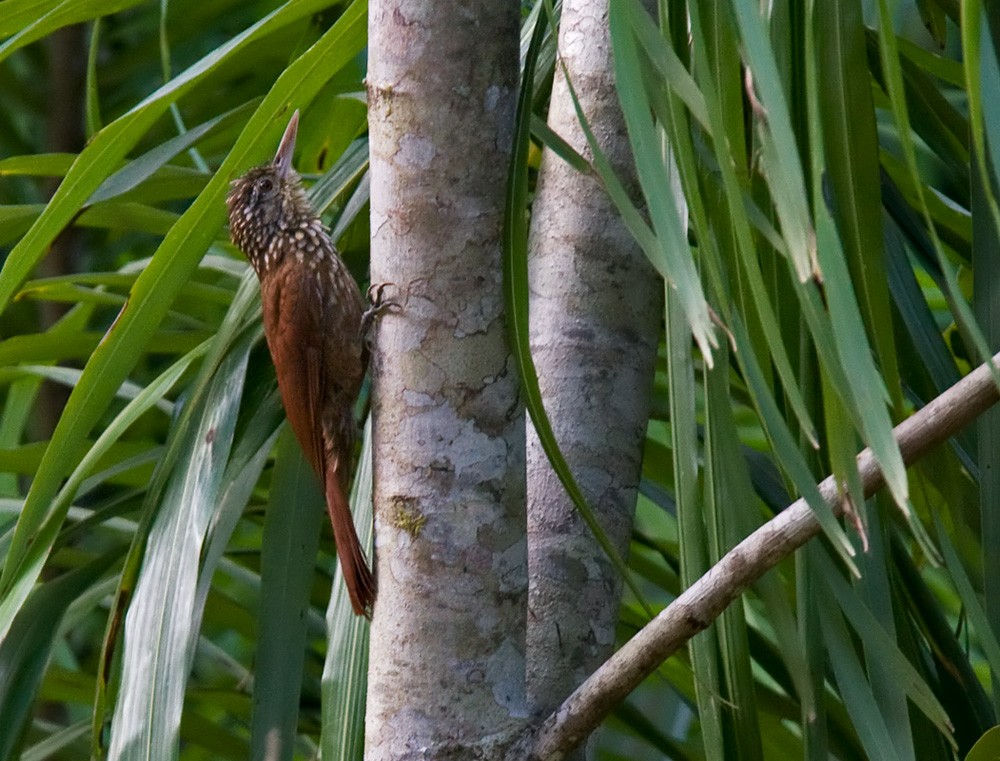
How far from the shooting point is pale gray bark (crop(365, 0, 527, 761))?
121 centimetres

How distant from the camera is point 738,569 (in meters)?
1.04

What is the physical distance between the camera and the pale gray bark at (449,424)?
1.21 meters

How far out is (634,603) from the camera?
272cm

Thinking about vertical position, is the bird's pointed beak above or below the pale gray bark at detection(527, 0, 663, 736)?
above

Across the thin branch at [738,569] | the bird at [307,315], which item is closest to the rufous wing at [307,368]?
the bird at [307,315]

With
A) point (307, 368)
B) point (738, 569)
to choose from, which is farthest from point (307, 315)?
point (738, 569)

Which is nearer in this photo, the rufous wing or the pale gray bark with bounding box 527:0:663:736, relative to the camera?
the pale gray bark with bounding box 527:0:663:736

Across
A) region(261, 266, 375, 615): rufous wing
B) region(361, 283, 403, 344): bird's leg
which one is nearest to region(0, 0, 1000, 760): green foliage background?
region(261, 266, 375, 615): rufous wing

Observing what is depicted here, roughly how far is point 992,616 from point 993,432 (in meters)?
0.18

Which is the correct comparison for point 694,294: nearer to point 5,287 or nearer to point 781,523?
point 781,523

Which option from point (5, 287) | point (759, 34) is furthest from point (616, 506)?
point (5, 287)

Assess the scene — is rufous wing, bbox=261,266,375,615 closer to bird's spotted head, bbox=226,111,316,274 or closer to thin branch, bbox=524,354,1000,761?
bird's spotted head, bbox=226,111,316,274

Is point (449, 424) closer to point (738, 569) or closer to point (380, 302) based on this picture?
point (380, 302)

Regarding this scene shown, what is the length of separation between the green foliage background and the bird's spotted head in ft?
0.33
